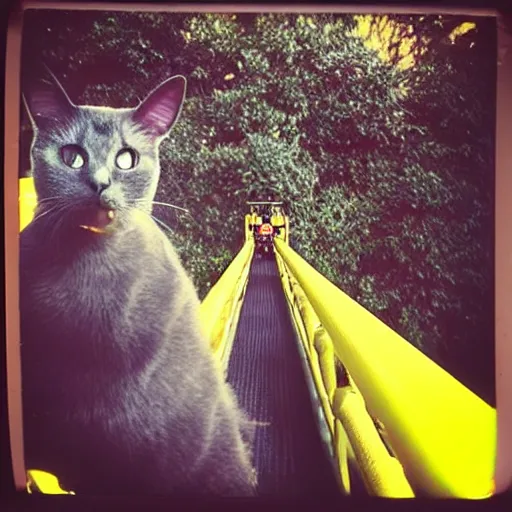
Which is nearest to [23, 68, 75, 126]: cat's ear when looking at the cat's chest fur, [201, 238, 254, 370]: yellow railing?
the cat's chest fur

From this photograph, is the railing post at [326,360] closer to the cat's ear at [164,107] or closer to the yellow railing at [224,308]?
the yellow railing at [224,308]

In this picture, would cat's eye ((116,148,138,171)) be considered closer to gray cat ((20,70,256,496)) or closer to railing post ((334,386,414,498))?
gray cat ((20,70,256,496))

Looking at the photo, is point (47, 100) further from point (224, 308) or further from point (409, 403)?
point (409, 403)

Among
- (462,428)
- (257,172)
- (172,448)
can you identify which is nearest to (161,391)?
(172,448)

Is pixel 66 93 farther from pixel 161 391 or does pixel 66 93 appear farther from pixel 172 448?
pixel 172 448

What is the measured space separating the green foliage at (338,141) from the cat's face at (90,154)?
0.13ft

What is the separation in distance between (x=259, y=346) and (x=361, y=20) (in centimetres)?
78

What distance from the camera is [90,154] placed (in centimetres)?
152

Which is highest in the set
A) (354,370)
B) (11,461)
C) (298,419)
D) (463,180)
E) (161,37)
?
(161,37)

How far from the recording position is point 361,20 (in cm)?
156

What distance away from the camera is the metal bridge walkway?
157 cm

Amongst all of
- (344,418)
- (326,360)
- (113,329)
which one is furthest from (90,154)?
(344,418)

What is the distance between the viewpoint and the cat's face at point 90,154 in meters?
1.52

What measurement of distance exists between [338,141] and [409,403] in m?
0.61
